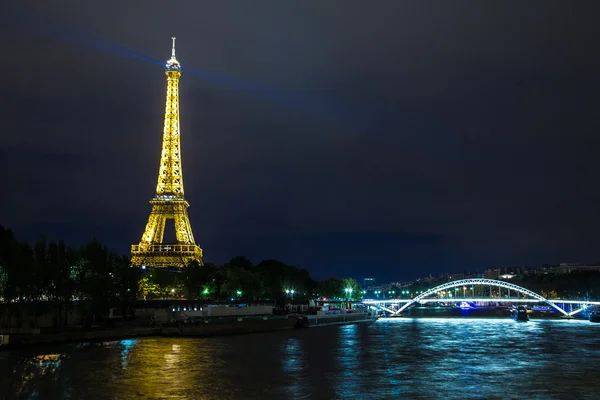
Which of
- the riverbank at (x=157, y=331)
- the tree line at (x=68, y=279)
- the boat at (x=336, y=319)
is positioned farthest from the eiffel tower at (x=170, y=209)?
the riverbank at (x=157, y=331)

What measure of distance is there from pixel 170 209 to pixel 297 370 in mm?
64968

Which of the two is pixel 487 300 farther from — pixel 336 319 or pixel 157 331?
pixel 157 331

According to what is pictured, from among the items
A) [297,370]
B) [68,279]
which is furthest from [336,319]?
[297,370]

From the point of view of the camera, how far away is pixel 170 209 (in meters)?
95.4

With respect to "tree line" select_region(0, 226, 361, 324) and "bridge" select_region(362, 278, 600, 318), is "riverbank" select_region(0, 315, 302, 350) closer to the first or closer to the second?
"tree line" select_region(0, 226, 361, 324)

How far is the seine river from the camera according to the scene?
26891mm

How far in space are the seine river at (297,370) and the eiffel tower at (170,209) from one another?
44.0 metres

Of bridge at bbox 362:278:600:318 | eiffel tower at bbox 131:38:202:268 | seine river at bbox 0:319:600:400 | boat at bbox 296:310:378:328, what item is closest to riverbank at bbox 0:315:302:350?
boat at bbox 296:310:378:328

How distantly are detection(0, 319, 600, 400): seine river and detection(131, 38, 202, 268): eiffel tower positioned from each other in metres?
44.0

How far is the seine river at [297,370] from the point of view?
2689 centimetres

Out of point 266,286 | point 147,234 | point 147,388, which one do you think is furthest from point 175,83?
point 147,388

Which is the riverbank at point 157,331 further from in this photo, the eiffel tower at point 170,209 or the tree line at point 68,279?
the eiffel tower at point 170,209

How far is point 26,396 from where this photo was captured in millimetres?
25234

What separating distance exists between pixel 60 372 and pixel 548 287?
152 meters
